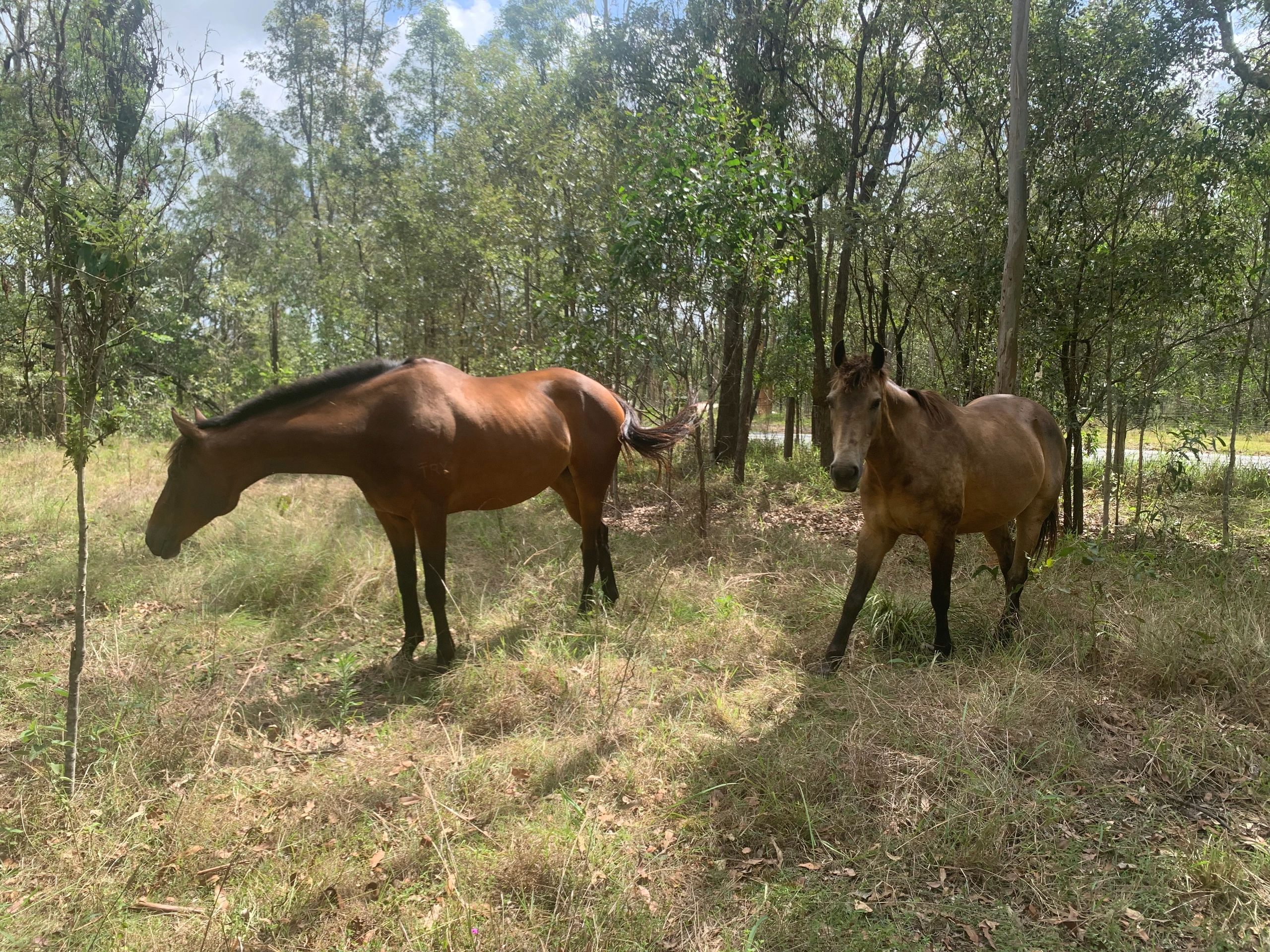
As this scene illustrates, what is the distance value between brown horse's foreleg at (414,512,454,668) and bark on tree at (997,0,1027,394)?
5326mm

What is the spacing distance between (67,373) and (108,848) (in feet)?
5.72

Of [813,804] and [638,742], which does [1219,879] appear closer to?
[813,804]

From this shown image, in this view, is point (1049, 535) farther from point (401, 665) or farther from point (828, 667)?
point (401, 665)

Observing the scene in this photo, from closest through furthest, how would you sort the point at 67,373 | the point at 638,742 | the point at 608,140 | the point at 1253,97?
the point at 67,373 < the point at 638,742 < the point at 1253,97 < the point at 608,140

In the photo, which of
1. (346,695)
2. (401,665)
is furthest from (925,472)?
(346,695)

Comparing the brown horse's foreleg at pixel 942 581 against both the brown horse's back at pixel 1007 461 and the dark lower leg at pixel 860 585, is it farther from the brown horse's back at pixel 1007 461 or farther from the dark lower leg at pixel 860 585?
the brown horse's back at pixel 1007 461

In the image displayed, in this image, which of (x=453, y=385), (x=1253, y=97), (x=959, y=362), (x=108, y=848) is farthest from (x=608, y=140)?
(x=108, y=848)

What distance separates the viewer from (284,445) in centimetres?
358

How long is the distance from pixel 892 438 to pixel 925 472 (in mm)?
305

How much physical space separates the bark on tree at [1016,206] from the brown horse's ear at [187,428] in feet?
21.1

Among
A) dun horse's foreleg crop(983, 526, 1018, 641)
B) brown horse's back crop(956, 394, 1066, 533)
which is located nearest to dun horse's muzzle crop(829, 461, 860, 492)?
brown horse's back crop(956, 394, 1066, 533)

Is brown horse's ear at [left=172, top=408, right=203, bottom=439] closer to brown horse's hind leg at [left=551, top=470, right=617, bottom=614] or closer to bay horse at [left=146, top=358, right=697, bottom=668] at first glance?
bay horse at [left=146, top=358, right=697, bottom=668]

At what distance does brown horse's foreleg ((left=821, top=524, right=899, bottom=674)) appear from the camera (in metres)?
3.78

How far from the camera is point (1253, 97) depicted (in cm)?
622
